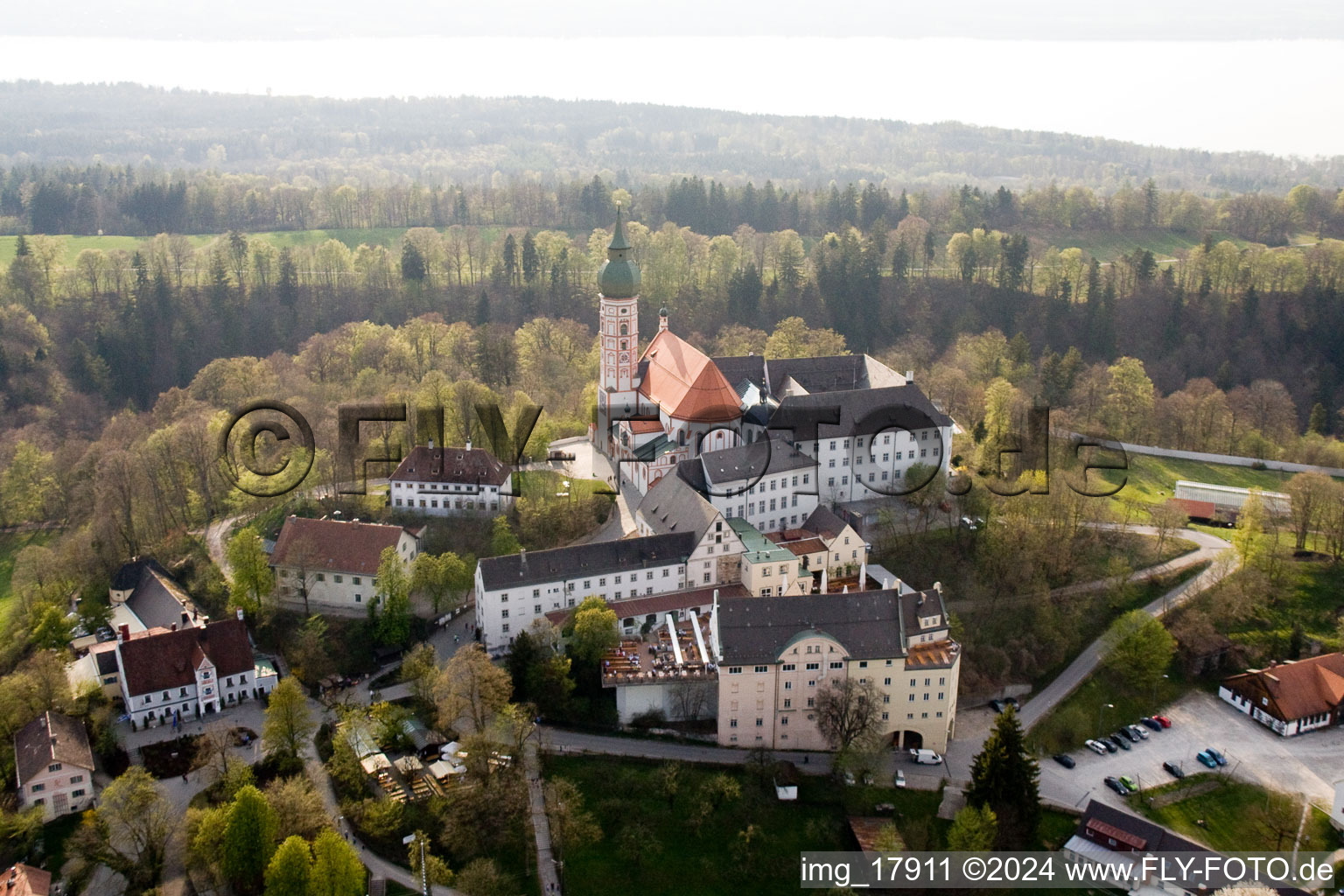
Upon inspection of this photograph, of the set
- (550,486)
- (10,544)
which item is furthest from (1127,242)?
(10,544)

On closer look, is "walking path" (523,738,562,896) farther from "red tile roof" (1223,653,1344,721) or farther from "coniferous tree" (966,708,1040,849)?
"red tile roof" (1223,653,1344,721)

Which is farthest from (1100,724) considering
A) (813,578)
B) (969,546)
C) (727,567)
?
(727,567)

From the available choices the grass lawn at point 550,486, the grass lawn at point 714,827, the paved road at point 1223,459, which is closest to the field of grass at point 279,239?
the grass lawn at point 550,486

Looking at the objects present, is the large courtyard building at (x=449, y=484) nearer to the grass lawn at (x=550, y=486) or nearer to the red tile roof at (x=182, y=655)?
the grass lawn at (x=550, y=486)

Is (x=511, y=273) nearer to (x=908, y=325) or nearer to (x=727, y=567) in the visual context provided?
(x=908, y=325)

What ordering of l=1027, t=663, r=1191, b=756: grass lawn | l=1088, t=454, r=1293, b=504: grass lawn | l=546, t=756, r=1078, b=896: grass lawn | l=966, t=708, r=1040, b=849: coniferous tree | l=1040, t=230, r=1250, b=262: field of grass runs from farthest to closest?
1. l=1040, t=230, r=1250, b=262: field of grass
2. l=1088, t=454, r=1293, b=504: grass lawn
3. l=1027, t=663, r=1191, b=756: grass lawn
4. l=966, t=708, r=1040, b=849: coniferous tree
5. l=546, t=756, r=1078, b=896: grass lawn

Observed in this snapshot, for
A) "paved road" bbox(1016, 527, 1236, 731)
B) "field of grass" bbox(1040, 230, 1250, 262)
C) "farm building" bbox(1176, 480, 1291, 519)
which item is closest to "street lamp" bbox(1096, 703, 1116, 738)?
"paved road" bbox(1016, 527, 1236, 731)
